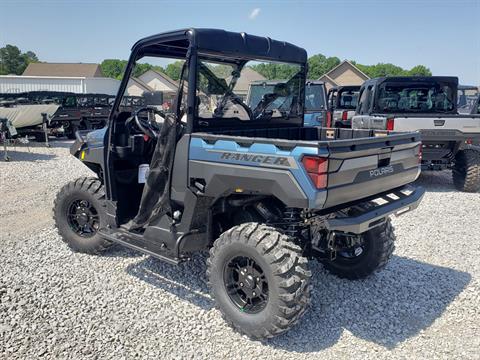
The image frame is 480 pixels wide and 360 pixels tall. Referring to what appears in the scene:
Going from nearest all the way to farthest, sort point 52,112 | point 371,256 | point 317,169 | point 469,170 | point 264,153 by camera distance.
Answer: point 317,169
point 264,153
point 371,256
point 469,170
point 52,112

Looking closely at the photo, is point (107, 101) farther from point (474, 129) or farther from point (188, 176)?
point (188, 176)

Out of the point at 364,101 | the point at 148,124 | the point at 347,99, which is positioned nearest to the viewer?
the point at 148,124

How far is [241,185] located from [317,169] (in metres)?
0.65

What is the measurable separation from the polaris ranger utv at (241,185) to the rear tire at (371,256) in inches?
0.4

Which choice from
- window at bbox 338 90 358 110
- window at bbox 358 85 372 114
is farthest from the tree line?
window at bbox 358 85 372 114

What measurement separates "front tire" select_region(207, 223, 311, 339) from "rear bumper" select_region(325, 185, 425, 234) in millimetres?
366

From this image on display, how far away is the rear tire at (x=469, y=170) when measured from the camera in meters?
8.30

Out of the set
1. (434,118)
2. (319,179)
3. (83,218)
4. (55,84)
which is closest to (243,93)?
(319,179)

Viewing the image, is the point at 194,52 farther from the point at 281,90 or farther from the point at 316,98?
the point at 316,98

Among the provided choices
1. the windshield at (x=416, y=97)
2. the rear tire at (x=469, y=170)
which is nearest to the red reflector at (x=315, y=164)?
the rear tire at (x=469, y=170)

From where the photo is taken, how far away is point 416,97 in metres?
9.21

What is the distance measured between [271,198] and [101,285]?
1.85 m

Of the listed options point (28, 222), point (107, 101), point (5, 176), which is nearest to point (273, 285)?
point (28, 222)

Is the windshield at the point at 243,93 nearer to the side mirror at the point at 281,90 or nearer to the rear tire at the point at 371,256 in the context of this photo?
the side mirror at the point at 281,90
